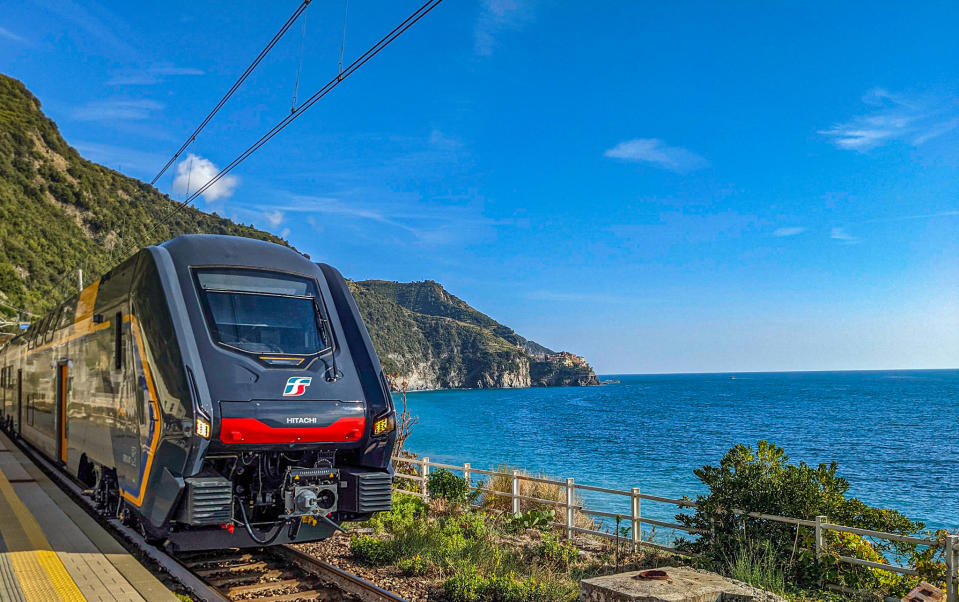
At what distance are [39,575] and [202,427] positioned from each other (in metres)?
2.30

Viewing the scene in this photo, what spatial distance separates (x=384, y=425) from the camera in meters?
7.50

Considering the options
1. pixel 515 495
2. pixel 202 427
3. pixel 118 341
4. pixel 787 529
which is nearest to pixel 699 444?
pixel 515 495

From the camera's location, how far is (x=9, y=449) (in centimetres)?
1834

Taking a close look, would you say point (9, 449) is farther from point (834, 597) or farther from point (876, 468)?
point (876, 468)

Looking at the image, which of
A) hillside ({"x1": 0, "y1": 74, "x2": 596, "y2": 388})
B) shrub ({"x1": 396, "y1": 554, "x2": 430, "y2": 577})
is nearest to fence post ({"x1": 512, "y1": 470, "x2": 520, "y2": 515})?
shrub ({"x1": 396, "y1": 554, "x2": 430, "y2": 577})

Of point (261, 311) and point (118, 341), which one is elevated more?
point (261, 311)

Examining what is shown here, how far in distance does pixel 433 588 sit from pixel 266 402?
9.11ft

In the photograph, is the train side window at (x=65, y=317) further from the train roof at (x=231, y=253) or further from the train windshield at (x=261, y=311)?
the train windshield at (x=261, y=311)

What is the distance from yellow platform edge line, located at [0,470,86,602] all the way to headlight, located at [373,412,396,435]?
3.01m

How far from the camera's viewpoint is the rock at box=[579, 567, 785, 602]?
17.6 feet

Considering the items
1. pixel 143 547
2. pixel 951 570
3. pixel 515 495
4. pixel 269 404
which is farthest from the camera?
pixel 515 495

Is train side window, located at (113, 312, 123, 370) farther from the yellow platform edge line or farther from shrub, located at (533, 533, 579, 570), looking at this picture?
shrub, located at (533, 533, 579, 570)

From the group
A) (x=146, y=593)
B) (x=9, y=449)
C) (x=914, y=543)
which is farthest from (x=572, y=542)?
(x=9, y=449)

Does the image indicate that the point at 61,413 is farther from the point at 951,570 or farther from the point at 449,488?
the point at 951,570
